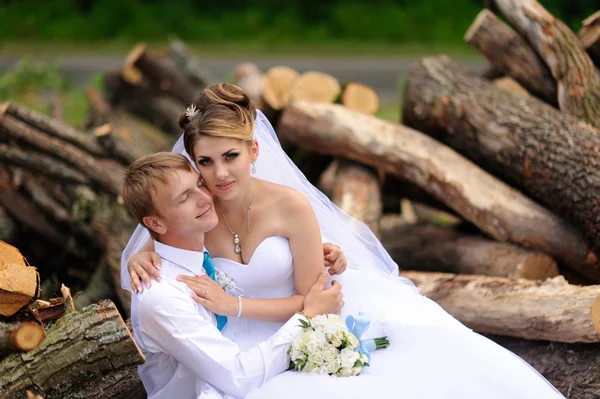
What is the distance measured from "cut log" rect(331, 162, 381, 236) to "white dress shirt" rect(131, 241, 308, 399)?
2131 mm

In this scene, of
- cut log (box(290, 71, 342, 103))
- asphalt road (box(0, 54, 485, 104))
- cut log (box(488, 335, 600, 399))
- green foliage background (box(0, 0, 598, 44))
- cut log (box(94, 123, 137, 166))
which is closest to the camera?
cut log (box(488, 335, 600, 399))

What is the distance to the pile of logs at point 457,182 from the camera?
425 cm

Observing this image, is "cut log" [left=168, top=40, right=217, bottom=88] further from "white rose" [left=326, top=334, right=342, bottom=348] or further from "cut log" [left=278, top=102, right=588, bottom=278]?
"white rose" [left=326, top=334, right=342, bottom=348]

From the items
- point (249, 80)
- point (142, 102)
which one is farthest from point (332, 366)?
point (142, 102)

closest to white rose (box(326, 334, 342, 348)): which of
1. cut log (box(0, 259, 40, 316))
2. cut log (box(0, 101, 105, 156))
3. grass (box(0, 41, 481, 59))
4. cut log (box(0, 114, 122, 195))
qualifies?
cut log (box(0, 259, 40, 316))

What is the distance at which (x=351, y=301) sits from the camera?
366cm

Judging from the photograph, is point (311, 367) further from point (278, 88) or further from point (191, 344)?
point (278, 88)

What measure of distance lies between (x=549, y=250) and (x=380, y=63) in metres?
8.86

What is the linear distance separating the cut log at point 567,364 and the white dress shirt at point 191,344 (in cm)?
167

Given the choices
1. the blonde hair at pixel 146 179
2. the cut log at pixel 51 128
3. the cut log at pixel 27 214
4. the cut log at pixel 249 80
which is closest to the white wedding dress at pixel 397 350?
the blonde hair at pixel 146 179

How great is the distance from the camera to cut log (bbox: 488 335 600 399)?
3842mm

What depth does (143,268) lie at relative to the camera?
10.3 feet

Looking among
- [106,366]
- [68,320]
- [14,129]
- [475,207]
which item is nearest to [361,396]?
[106,366]

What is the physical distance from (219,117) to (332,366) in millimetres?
1201
